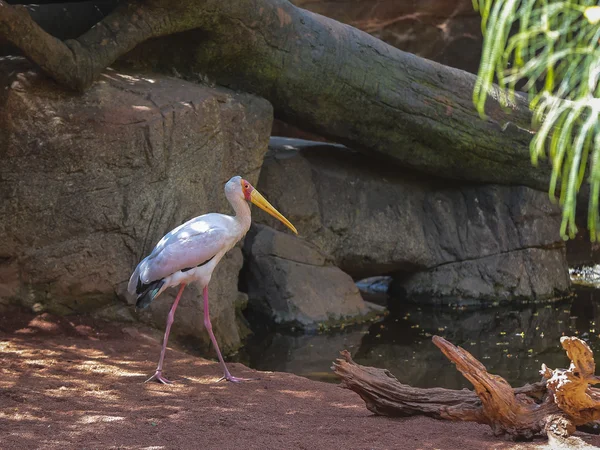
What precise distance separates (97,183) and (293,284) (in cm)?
268

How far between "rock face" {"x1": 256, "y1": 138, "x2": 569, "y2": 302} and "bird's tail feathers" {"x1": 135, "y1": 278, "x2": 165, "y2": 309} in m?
4.07

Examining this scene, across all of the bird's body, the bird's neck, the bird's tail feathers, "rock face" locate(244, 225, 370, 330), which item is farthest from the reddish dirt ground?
"rock face" locate(244, 225, 370, 330)

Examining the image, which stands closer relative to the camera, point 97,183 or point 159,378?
point 159,378

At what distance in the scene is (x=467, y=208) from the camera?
10.5m

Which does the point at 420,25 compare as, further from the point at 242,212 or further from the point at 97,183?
the point at 242,212

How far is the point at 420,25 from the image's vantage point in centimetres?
1333

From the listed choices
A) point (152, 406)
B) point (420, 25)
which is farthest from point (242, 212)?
point (420, 25)

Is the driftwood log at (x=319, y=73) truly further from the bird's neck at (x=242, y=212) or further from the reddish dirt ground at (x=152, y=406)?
the reddish dirt ground at (x=152, y=406)

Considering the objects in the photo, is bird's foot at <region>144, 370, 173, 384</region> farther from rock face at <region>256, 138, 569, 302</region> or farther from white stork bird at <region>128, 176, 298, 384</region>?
rock face at <region>256, 138, 569, 302</region>

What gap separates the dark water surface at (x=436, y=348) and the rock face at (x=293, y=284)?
0.82ft

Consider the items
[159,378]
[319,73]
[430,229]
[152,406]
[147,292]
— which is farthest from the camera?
[430,229]

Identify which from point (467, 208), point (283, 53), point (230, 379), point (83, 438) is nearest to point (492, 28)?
point (83, 438)

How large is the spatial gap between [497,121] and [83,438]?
6863 mm

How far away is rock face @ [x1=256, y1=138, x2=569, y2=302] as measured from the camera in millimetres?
9992
